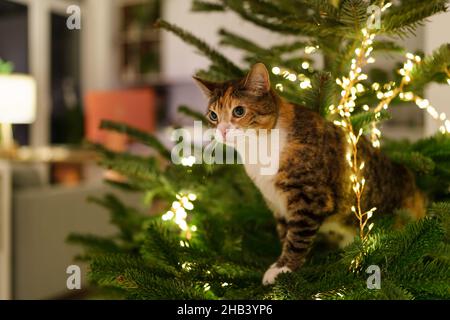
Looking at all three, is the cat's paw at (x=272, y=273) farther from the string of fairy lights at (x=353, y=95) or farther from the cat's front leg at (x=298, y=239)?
the string of fairy lights at (x=353, y=95)

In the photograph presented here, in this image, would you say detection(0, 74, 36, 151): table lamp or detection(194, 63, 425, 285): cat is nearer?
detection(194, 63, 425, 285): cat

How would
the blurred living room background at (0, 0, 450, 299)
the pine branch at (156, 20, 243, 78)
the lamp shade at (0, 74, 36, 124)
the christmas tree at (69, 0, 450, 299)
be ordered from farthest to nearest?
the blurred living room background at (0, 0, 450, 299) → the lamp shade at (0, 74, 36, 124) → the pine branch at (156, 20, 243, 78) → the christmas tree at (69, 0, 450, 299)

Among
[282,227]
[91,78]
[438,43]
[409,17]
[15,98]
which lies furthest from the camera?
[91,78]

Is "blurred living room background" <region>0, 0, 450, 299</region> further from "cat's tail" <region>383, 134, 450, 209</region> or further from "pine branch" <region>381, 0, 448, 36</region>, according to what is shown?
"pine branch" <region>381, 0, 448, 36</region>

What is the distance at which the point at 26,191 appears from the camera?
7.14 feet

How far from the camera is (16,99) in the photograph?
3.44 metres

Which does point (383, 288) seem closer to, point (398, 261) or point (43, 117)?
point (398, 261)

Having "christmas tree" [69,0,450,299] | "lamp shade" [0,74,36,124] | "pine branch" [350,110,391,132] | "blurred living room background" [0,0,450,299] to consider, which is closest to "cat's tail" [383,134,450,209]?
"christmas tree" [69,0,450,299]

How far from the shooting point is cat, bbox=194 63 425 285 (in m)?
0.62

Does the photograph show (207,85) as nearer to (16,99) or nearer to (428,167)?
(428,167)

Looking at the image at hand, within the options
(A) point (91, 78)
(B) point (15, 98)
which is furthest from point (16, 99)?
(A) point (91, 78)

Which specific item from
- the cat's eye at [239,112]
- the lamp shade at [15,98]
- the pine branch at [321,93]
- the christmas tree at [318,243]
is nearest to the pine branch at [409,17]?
the christmas tree at [318,243]

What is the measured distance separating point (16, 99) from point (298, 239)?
336cm

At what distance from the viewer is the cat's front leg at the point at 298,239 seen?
2.04 ft
